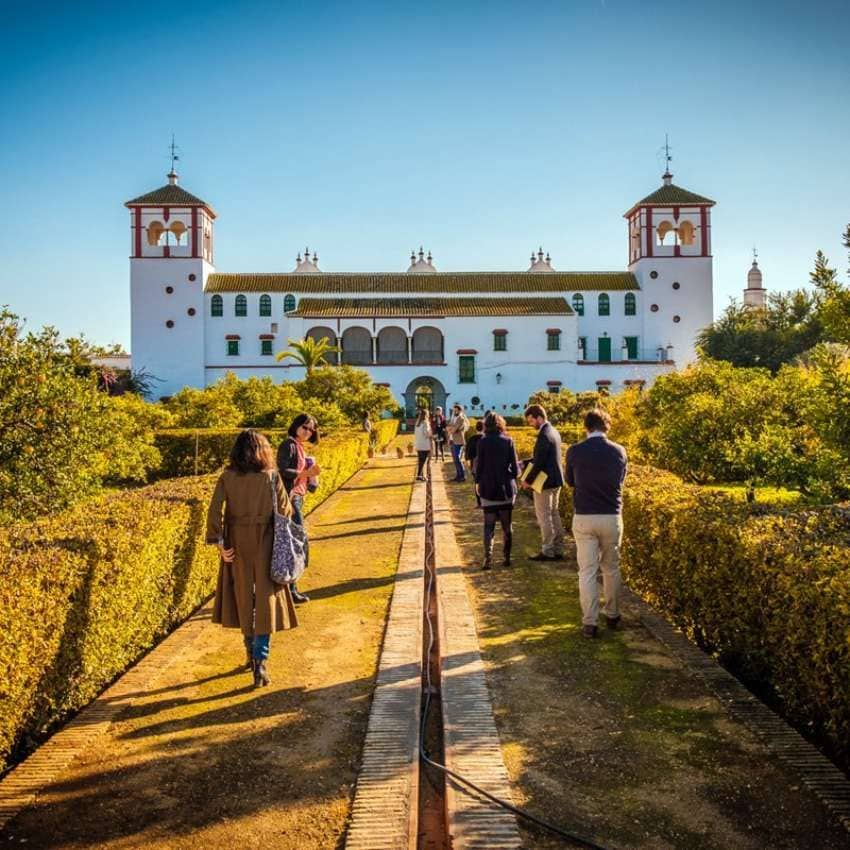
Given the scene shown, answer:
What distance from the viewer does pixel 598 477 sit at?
18.7ft

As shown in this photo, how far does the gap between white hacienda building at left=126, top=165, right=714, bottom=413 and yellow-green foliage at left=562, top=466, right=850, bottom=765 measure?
40.6m

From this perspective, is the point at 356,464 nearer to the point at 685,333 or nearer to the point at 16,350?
the point at 16,350

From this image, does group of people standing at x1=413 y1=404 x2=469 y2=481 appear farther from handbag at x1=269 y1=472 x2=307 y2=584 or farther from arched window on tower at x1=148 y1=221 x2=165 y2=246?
arched window on tower at x1=148 y1=221 x2=165 y2=246

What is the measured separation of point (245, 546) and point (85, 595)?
0.92 metres

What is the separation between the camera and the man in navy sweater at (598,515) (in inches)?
225

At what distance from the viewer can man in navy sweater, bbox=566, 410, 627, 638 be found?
571 centimetres

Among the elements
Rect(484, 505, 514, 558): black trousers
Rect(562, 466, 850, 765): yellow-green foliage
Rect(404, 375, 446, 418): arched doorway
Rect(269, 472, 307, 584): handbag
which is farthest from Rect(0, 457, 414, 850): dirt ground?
Rect(404, 375, 446, 418): arched doorway

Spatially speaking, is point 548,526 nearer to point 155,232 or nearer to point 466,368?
point 466,368

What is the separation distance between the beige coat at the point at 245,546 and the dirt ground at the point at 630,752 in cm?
146

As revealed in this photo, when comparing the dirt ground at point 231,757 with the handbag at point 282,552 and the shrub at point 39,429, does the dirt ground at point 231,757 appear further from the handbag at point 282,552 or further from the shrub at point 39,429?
the shrub at point 39,429

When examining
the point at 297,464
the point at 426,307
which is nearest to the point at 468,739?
the point at 297,464

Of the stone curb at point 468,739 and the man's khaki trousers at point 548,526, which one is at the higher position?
the man's khaki trousers at point 548,526

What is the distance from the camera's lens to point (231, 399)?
1003 inches

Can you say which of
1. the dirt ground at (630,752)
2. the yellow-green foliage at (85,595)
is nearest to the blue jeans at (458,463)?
the yellow-green foliage at (85,595)
